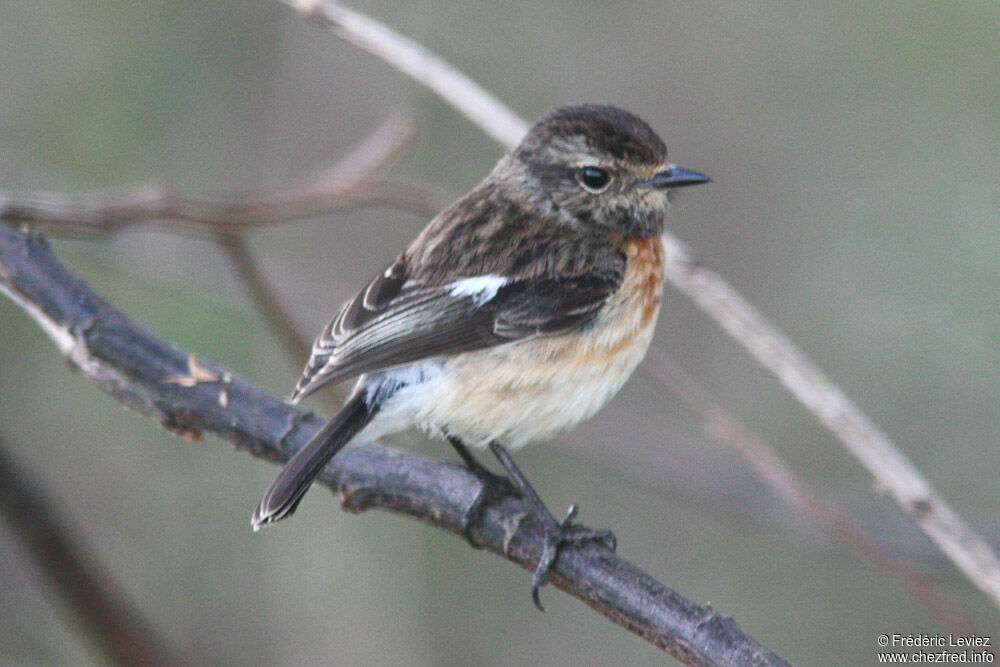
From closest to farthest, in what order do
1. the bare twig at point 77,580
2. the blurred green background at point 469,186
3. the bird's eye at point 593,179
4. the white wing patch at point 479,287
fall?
1. the bare twig at point 77,580
2. the white wing patch at point 479,287
3. the bird's eye at point 593,179
4. the blurred green background at point 469,186

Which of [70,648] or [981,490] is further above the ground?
[981,490]

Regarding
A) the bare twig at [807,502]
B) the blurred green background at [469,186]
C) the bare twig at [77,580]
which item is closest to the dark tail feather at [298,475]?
the bare twig at [77,580]

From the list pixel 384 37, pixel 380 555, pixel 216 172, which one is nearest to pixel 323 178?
pixel 384 37

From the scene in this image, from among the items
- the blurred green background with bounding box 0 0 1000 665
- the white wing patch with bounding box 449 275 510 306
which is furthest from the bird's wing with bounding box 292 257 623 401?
the blurred green background with bounding box 0 0 1000 665

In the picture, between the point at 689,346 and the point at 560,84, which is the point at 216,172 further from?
the point at 689,346

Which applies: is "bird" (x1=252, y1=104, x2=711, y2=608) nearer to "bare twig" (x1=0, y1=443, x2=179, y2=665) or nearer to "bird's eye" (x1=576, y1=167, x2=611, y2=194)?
"bird's eye" (x1=576, y1=167, x2=611, y2=194)

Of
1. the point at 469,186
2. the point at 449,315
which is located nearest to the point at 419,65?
the point at 449,315

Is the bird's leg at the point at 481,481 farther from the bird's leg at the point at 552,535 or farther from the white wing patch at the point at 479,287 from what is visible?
the white wing patch at the point at 479,287
